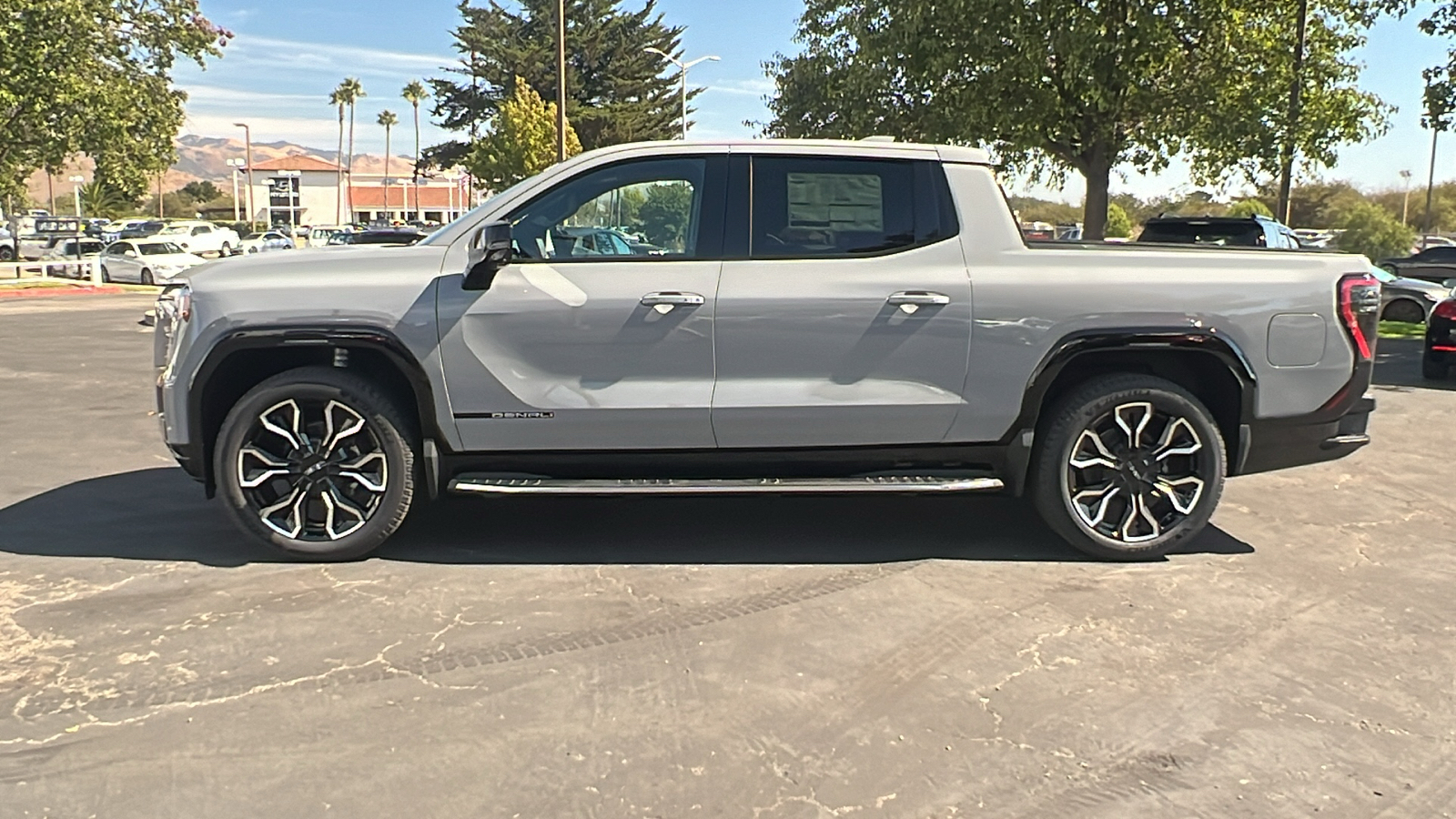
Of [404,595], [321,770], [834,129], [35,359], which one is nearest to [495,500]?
[404,595]

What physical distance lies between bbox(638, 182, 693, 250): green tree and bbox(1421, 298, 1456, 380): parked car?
9263 mm

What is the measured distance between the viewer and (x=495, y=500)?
6.13 meters

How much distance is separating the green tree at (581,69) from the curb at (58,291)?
1193 inches

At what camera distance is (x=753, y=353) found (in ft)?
15.8

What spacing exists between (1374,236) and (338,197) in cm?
9832

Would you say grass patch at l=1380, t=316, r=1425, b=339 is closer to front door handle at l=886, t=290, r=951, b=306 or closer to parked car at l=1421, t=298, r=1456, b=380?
parked car at l=1421, t=298, r=1456, b=380

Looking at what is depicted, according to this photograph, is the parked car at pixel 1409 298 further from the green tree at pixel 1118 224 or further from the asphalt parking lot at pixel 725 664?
the green tree at pixel 1118 224

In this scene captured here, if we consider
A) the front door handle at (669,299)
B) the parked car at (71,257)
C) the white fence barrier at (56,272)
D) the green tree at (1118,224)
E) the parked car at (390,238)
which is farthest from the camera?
the green tree at (1118,224)

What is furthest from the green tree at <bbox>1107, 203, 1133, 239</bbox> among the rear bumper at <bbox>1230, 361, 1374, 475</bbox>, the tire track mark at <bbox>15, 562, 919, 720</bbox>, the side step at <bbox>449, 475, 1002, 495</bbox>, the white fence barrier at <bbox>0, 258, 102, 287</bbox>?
the tire track mark at <bbox>15, 562, 919, 720</bbox>

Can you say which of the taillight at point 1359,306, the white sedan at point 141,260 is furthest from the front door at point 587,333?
the white sedan at point 141,260

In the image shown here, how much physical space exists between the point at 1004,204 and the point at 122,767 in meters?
4.02

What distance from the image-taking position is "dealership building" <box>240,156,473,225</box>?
359 ft

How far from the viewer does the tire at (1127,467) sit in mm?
4953

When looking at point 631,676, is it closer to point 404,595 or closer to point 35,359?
point 404,595
